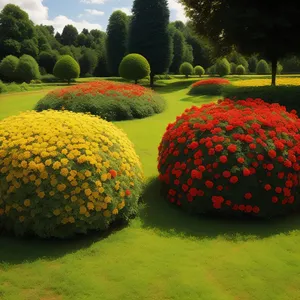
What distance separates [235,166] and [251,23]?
27.1 feet

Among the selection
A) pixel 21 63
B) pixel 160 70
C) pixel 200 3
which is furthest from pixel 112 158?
pixel 21 63

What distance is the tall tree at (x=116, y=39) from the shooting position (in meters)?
43.8

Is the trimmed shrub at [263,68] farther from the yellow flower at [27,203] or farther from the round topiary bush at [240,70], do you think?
the yellow flower at [27,203]

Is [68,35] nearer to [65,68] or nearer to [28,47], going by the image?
[28,47]

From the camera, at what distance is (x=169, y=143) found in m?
6.01

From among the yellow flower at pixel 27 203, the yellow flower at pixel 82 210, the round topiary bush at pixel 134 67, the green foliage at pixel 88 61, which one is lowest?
the yellow flower at pixel 82 210

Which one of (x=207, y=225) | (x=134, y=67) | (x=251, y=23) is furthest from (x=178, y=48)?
(x=207, y=225)

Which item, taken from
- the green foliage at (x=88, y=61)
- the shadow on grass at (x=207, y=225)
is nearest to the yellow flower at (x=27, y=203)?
the shadow on grass at (x=207, y=225)

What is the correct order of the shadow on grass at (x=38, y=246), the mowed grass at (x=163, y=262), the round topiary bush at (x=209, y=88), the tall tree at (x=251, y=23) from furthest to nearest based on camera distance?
the round topiary bush at (x=209, y=88), the tall tree at (x=251, y=23), the shadow on grass at (x=38, y=246), the mowed grass at (x=163, y=262)

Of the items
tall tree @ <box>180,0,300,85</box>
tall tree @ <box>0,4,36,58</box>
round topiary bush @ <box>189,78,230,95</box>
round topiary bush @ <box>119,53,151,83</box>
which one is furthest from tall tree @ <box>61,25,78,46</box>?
tall tree @ <box>180,0,300,85</box>

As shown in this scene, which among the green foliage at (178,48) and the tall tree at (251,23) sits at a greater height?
the green foliage at (178,48)

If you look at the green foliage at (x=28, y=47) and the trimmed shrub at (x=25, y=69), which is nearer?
the trimmed shrub at (x=25, y=69)

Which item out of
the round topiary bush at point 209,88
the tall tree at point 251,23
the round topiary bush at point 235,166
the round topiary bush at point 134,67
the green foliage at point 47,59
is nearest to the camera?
the round topiary bush at point 235,166

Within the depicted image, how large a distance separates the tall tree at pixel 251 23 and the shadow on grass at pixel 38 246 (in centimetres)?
953
